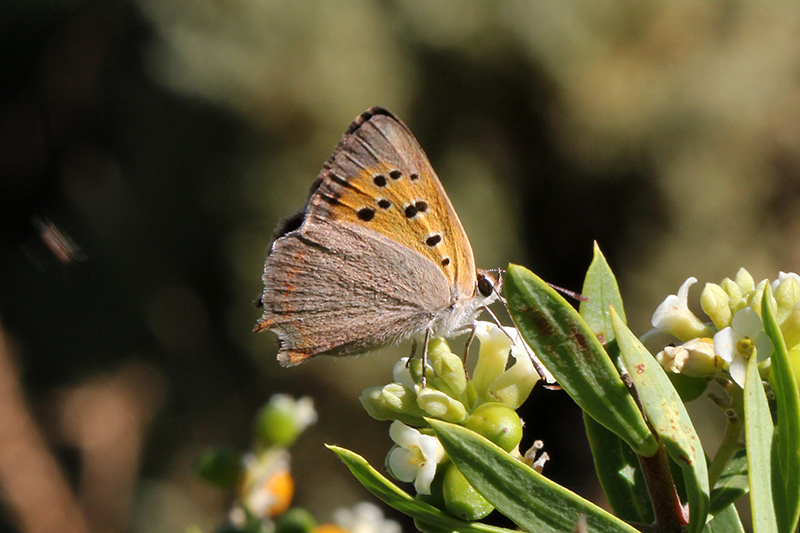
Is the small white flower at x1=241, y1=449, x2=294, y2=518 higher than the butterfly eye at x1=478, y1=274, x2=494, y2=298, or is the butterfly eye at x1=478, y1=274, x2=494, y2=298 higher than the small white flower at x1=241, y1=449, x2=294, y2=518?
the butterfly eye at x1=478, y1=274, x2=494, y2=298

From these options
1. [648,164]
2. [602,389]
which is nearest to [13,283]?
[648,164]

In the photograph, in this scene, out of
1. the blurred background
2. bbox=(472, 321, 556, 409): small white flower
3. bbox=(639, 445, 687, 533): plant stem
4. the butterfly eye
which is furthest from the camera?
the blurred background

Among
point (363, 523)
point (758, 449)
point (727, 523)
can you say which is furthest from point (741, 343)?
point (363, 523)

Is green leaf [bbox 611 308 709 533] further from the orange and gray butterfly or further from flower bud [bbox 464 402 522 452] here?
the orange and gray butterfly

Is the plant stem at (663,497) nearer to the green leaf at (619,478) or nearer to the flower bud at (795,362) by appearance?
the green leaf at (619,478)

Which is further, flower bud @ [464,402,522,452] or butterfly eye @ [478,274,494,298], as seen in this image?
butterfly eye @ [478,274,494,298]

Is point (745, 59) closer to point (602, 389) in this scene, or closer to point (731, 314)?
point (731, 314)

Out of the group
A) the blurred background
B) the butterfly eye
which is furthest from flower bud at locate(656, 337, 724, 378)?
the blurred background
